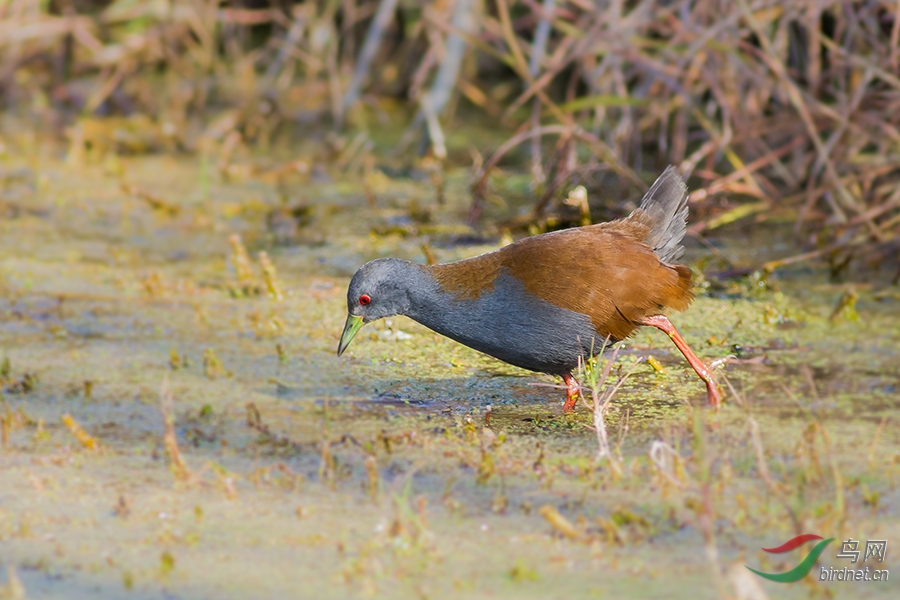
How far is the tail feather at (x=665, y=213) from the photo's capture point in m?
4.05

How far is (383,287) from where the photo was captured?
3.78 metres

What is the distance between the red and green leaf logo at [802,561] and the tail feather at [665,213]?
1498 mm

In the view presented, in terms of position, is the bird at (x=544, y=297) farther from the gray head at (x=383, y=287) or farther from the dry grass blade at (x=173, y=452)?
the dry grass blade at (x=173, y=452)

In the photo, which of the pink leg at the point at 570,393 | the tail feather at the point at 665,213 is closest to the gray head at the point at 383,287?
the pink leg at the point at 570,393

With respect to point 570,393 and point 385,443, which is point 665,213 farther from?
point 385,443

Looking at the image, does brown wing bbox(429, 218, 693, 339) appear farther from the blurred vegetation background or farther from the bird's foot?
the blurred vegetation background

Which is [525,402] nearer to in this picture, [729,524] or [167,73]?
[729,524]

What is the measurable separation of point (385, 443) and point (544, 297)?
2.26ft

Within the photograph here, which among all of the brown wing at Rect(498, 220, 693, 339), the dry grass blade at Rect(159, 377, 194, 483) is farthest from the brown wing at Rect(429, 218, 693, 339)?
the dry grass blade at Rect(159, 377, 194, 483)

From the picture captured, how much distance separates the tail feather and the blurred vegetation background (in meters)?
1.10

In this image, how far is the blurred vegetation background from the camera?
5.48 metres

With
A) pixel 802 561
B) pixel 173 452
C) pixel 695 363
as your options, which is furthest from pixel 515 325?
pixel 802 561

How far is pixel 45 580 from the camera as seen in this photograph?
2.68 metres

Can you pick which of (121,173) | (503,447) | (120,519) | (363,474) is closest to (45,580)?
(120,519)
